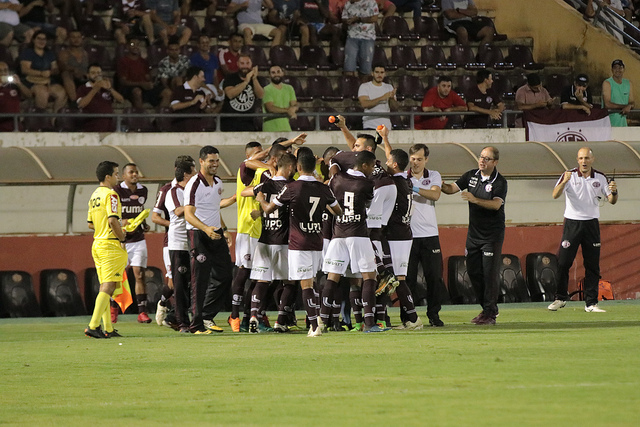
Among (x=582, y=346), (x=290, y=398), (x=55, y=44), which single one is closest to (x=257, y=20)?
(x=55, y=44)

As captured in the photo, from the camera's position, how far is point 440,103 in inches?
874

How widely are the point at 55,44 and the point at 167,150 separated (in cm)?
435

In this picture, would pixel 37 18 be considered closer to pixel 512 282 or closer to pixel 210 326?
pixel 512 282

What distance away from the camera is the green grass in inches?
262

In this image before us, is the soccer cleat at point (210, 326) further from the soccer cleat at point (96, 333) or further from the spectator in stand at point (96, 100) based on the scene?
the spectator in stand at point (96, 100)

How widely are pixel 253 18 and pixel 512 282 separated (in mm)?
8874

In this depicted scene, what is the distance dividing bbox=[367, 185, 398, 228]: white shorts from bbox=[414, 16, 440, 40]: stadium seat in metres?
13.4

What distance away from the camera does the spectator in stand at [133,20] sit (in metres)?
22.7

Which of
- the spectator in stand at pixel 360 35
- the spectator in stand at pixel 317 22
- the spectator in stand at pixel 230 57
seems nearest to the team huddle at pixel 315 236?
the spectator in stand at pixel 230 57

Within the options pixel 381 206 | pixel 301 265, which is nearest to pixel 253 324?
pixel 301 265

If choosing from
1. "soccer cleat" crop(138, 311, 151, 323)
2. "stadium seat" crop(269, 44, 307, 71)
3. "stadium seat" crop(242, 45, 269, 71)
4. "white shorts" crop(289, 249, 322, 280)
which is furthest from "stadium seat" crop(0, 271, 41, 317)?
"stadium seat" crop(269, 44, 307, 71)

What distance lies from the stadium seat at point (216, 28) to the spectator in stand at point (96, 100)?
11.5 feet

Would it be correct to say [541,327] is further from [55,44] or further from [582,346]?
[55,44]

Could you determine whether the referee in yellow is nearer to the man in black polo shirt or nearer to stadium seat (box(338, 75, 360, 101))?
the man in black polo shirt
